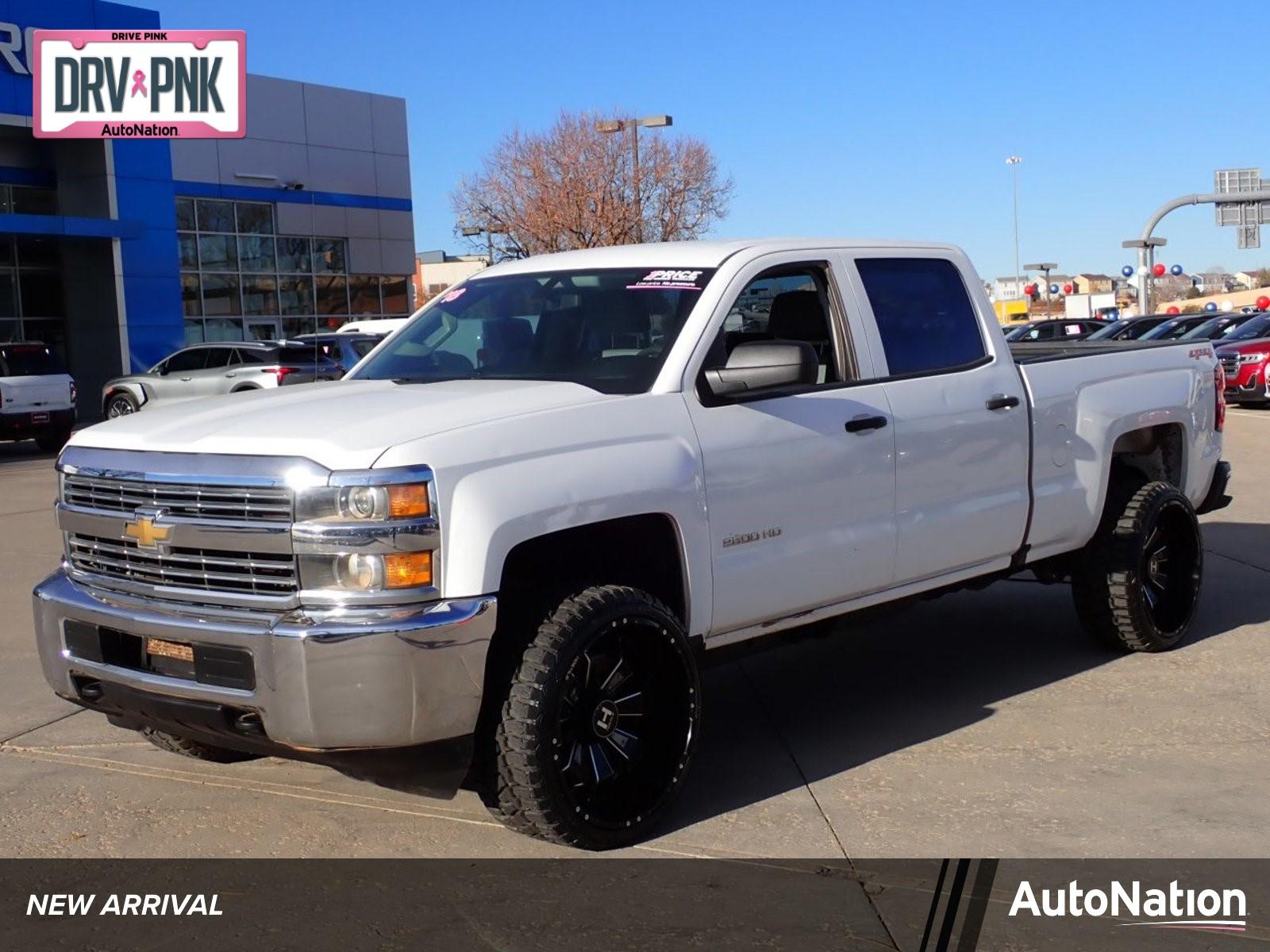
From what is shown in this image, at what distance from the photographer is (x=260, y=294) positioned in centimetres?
3791

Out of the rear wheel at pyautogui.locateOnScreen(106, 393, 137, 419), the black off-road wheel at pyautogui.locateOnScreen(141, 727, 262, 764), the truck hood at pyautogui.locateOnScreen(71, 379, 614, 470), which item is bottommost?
the black off-road wheel at pyautogui.locateOnScreen(141, 727, 262, 764)

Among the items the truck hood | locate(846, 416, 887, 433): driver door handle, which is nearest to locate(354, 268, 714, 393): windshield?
the truck hood

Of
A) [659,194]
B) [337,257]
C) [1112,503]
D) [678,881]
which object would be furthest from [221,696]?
[659,194]

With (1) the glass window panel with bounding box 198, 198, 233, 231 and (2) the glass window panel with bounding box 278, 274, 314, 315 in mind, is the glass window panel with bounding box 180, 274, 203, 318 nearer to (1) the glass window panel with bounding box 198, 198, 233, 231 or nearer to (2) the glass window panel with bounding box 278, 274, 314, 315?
(1) the glass window panel with bounding box 198, 198, 233, 231

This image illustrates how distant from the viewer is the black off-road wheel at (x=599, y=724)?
4324 millimetres

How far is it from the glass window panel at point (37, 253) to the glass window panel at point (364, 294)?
28.8 ft

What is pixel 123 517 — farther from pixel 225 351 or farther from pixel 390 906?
pixel 225 351

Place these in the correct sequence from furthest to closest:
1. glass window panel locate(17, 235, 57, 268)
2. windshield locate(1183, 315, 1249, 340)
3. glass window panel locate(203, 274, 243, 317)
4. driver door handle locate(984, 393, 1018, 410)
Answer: glass window panel locate(203, 274, 243, 317) → glass window panel locate(17, 235, 57, 268) → windshield locate(1183, 315, 1249, 340) → driver door handle locate(984, 393, 1018, 410)

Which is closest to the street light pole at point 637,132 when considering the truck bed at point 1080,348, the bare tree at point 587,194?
the bare tree at point 587,194

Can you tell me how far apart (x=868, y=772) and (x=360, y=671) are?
2.18 m

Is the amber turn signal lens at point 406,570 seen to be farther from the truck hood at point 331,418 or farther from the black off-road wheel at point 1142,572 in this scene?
the black off-road wheel at point 1142,572

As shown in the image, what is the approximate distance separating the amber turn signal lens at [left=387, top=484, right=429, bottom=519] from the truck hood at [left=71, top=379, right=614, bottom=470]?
0.12m

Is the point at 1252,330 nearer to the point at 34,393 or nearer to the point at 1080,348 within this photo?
the point at 34,393

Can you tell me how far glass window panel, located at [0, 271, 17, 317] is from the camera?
32.8 metres
